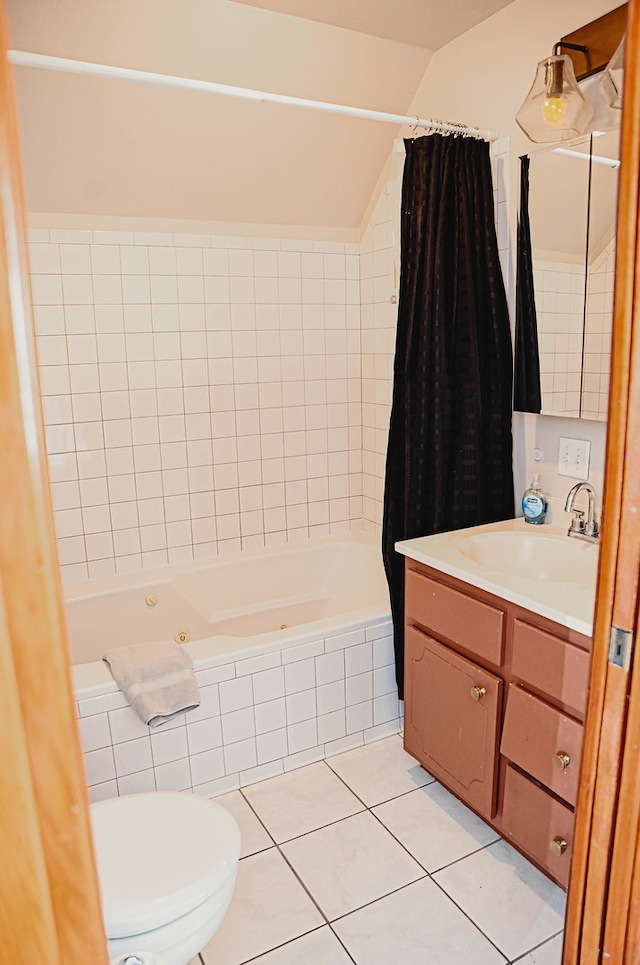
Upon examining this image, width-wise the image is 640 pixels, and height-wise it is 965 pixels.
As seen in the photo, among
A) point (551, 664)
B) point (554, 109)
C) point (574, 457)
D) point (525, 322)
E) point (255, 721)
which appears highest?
point (554, 109)

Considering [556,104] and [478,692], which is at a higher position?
[556,104]

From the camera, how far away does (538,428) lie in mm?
2326

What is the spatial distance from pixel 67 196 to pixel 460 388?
5.35 feet

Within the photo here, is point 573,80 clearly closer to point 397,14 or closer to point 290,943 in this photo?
point 397,14

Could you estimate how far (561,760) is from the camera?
5.37ft

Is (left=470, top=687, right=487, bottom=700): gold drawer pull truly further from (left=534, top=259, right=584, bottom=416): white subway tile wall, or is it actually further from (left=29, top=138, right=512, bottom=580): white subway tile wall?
(left=29, top=138, right=512, bottom=580): white subway tile wall

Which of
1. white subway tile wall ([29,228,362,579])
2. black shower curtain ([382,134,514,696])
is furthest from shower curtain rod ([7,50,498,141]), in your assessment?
white subway tile wall ([29,228,362,579])

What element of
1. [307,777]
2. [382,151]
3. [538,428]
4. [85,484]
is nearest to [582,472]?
[538,428]

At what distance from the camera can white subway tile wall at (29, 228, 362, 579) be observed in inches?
105

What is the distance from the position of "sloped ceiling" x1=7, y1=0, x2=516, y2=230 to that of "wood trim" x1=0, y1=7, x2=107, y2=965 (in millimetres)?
1949

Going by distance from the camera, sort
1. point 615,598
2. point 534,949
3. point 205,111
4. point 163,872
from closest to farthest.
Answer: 1. point 615,598
2. point 163,872
3. point 534,949
4. point 205,111

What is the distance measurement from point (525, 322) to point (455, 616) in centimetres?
103

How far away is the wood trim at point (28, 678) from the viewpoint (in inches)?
21.1

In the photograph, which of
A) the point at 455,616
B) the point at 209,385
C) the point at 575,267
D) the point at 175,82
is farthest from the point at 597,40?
the point at 209,385
